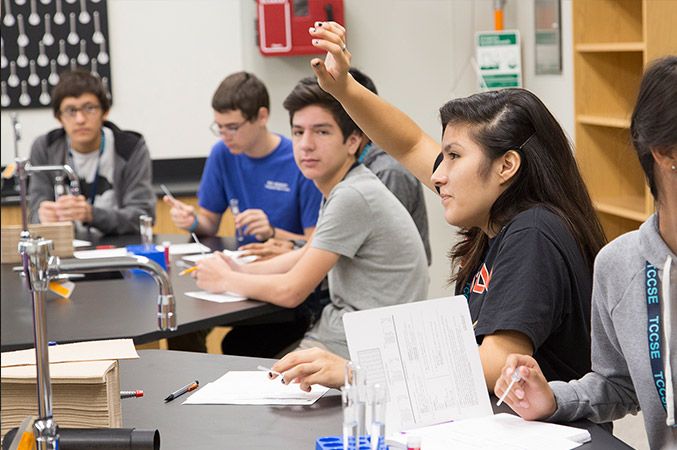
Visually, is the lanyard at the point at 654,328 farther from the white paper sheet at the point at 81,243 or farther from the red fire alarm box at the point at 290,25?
the red fire alarm box at the point at 290,25

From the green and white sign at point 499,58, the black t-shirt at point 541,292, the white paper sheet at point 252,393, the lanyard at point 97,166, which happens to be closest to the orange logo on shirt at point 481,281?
the black t-shirt at point 541,292

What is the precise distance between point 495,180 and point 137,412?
84 cm

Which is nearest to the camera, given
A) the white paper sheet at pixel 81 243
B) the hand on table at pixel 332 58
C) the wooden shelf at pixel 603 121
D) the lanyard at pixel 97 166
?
the hand on table at pixel 332 58

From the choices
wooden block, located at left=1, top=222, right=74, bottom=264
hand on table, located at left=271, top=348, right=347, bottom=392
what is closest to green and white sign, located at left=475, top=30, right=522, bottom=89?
wooden block, located at left=1, top=222, right=74, bottom=264

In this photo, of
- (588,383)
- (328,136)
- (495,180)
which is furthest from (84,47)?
(588,383)

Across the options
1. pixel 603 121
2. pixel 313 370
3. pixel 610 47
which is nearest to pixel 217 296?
pixel 313 370

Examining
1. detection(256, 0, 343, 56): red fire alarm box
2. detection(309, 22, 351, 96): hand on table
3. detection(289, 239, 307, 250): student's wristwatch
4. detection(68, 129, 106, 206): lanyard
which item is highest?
detection(256, 0, 343, 56): red fire alarm box

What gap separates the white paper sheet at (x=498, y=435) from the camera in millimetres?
1346

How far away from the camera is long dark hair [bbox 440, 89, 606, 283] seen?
173cm

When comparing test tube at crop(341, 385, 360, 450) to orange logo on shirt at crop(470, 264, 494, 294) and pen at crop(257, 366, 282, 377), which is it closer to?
pen at crop(257, 366, 282, 377)

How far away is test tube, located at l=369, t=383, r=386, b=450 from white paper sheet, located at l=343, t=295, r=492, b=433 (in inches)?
10.2

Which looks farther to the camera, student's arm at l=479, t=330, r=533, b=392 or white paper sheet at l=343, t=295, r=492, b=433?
student's arm at l=479, t=330, r=533, b=392

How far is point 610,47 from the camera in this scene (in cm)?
372

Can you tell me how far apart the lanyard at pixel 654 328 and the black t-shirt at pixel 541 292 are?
0.26 meters
